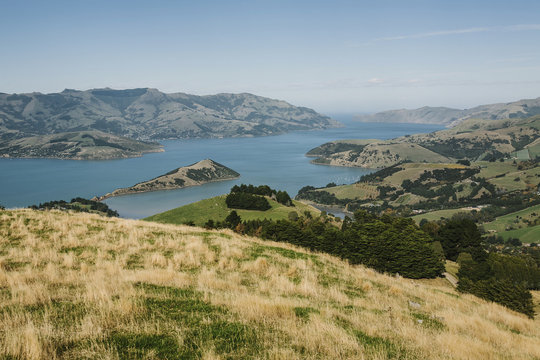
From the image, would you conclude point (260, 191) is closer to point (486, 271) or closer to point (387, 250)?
point (387, 250)

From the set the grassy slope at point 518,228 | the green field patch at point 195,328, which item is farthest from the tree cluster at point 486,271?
the grassy slope at point 518,228

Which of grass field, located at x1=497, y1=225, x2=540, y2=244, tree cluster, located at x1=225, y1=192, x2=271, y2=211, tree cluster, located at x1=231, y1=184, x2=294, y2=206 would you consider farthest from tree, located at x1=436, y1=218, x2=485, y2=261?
grass field, located at x1=497, y1=225, x2=540, y2=244

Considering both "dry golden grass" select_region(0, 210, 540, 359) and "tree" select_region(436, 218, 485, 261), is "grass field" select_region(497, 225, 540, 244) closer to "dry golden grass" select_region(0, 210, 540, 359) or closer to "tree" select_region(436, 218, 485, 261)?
"tree" select_region(436, 218, 485, 261)

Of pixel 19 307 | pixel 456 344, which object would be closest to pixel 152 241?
pixel 19 307

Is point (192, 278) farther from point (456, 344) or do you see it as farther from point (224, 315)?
point (456, 344)

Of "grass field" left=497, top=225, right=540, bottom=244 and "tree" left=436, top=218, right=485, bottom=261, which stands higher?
"tree" left=436, top=218, right=485, bottom=261

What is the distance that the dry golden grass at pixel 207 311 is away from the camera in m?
6.41

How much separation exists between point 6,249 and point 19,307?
1060 cm

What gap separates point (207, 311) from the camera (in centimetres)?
876

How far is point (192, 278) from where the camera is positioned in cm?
1355

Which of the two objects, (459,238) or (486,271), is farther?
(459,238)

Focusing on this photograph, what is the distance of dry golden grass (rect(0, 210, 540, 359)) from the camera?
6.41 metres

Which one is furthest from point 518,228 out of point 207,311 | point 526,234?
point 207,311

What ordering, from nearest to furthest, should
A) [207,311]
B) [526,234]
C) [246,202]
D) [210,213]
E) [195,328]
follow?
[195,328] → [207,311] → [210,213] → [246,202] → [526,234]
